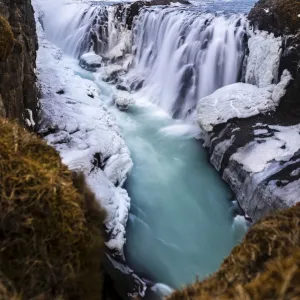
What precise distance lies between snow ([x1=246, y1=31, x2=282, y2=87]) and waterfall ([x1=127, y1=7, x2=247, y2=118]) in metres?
1.05

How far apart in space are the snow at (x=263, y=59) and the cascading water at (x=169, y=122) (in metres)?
1.07

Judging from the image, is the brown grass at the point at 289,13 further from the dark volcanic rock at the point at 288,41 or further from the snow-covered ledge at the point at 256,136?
the snow-covered ledge at the point at 256,136

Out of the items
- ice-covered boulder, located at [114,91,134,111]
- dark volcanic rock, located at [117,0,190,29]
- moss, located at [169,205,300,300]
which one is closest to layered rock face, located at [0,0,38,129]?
moss, located at [169,205,300,300]

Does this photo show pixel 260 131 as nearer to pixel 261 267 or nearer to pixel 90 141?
pixel 90 141

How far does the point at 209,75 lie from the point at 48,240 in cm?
1546

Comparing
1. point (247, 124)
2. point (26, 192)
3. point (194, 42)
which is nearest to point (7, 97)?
point (26, 192)

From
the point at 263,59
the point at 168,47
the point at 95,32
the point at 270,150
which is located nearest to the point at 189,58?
the point at 168,47

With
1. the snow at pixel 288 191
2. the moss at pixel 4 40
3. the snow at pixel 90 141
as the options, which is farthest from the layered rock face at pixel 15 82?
the snow at pixel 288 191

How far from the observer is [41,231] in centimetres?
212

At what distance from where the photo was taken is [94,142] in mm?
10891

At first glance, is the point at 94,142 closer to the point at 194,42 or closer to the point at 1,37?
the point at 1,37

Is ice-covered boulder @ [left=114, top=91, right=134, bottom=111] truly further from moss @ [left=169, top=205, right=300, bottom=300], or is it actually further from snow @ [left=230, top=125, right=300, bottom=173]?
moss @ [left=169, top=205, right=300, bottom=300]

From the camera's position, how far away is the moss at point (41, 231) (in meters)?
1.97

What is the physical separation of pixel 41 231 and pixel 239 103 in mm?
11564
